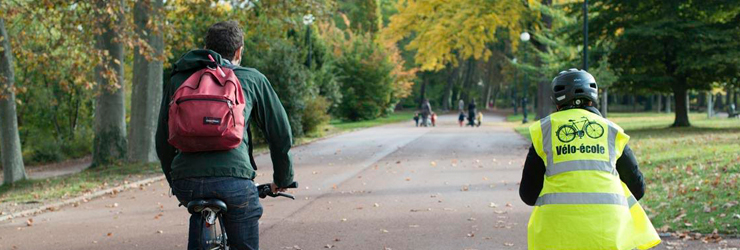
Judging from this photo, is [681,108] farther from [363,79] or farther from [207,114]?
[207,114]

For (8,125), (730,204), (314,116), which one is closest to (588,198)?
(730,204)

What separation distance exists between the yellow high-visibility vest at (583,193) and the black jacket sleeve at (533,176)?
75 millimetres

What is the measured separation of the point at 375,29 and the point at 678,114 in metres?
39.7

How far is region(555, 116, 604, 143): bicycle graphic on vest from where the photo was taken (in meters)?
3.33

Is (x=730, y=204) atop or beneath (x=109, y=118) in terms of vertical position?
beneath

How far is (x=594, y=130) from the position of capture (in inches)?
131

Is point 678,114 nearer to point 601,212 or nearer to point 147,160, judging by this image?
point 147,160

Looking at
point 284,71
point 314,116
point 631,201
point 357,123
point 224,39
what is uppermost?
point 284,71

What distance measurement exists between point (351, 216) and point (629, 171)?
245 inches

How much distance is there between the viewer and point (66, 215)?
1038 centimetres

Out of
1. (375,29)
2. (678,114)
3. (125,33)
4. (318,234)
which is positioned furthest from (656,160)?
(375,29)

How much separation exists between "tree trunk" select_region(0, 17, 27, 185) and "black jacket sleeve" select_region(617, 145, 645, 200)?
1374 centimetres

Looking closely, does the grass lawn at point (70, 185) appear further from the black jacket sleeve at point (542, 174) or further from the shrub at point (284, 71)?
the black jacket sleeve at point (542, 174)

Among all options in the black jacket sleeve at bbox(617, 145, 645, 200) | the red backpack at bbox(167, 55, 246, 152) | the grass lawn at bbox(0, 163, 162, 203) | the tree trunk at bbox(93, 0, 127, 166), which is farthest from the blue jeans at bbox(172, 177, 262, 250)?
the tree trunk at bbox(93, 0, 127, 166)
